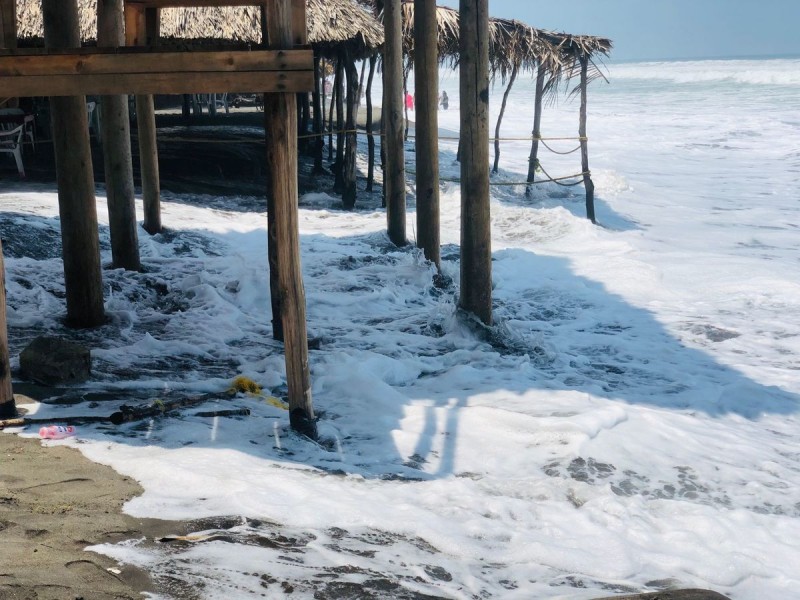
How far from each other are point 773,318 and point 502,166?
48.6 ft

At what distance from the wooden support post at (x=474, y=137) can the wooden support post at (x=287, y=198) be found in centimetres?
284

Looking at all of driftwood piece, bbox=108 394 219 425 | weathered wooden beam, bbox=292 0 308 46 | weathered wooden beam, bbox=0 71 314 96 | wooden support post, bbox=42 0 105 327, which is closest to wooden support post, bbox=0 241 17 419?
driftwood piece, bbox=108 394 219 425

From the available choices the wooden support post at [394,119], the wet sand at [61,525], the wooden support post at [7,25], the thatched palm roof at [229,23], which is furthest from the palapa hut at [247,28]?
the wet sand at [61,525]

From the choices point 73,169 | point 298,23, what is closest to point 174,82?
point 298,23

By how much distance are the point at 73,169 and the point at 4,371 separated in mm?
2365

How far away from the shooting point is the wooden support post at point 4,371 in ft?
16.9

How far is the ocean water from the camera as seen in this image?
4.14 m

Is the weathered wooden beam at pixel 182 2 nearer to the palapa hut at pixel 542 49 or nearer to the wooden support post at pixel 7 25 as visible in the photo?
the wooden support post at pixel 7 25

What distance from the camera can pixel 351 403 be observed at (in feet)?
21.6

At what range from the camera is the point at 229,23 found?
12938mm

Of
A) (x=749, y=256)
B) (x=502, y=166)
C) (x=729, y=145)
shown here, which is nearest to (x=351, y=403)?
(x=749, y=256)

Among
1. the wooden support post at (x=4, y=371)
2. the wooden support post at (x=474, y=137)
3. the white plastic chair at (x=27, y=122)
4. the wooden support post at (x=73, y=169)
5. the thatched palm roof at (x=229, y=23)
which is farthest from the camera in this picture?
the white plastic chair at (x=27, y=122)

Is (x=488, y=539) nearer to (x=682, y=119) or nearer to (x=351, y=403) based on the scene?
(x=351, y=403)

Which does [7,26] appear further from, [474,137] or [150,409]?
[474,137]
